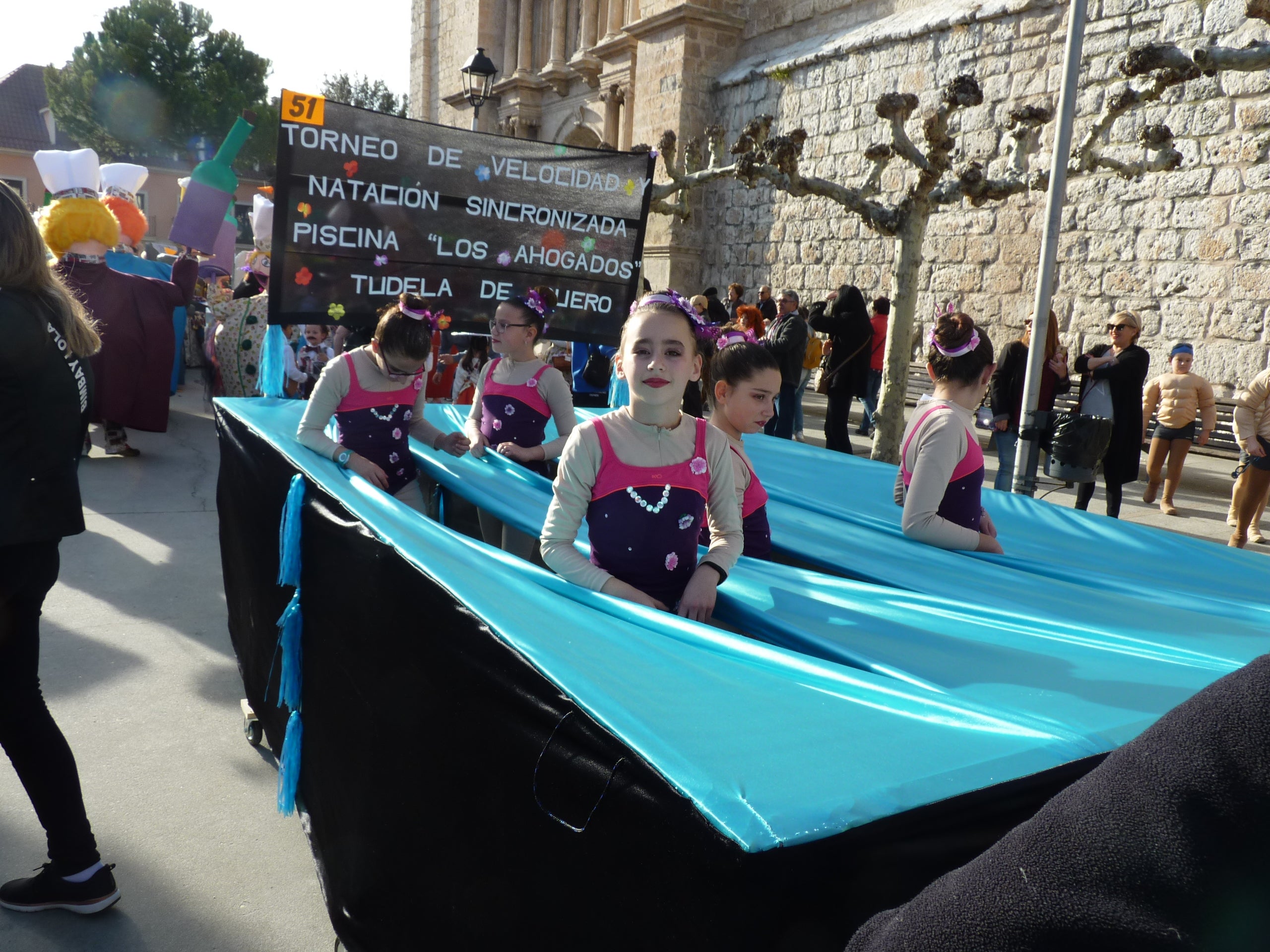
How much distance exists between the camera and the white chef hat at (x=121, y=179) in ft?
31.9

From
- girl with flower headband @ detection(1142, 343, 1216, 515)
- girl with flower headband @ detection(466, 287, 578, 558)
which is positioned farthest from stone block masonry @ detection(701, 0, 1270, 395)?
girl with flower headband @ detection(466, 287, 578, 558)

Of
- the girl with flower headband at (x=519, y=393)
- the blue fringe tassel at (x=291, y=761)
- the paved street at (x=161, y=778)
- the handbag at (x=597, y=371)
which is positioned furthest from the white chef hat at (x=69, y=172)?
the blue fringe tassel at (x=291, y=761)

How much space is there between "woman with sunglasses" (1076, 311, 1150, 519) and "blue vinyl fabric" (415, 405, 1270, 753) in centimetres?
547

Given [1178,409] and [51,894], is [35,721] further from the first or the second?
[1178,409]

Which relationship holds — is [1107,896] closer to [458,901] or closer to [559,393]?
[458,901]

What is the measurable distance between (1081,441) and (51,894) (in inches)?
215

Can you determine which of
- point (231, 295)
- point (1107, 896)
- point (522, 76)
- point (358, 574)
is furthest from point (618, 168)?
point (522, 76)

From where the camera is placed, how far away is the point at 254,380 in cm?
→ 813

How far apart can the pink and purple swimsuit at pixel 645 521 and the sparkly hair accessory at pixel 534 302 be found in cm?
224

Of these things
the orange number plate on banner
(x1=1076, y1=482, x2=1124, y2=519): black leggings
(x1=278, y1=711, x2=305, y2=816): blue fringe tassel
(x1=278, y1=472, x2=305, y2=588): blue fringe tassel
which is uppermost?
the orange number plate on banner

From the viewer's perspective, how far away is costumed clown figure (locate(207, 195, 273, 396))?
8070 millimetres

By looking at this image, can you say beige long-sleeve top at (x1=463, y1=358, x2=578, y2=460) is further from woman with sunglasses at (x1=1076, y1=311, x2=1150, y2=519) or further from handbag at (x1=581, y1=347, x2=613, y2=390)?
woman with sunglasses at (x1=1076, y1=311, x2=1150, y2=519)

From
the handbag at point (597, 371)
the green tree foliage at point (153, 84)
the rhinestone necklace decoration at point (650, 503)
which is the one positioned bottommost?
the rhinestone necklace decoration at point (650, 503)

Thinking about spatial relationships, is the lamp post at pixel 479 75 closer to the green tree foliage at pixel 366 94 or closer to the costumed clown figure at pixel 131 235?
the costumed clown figure at pixel 131 235
